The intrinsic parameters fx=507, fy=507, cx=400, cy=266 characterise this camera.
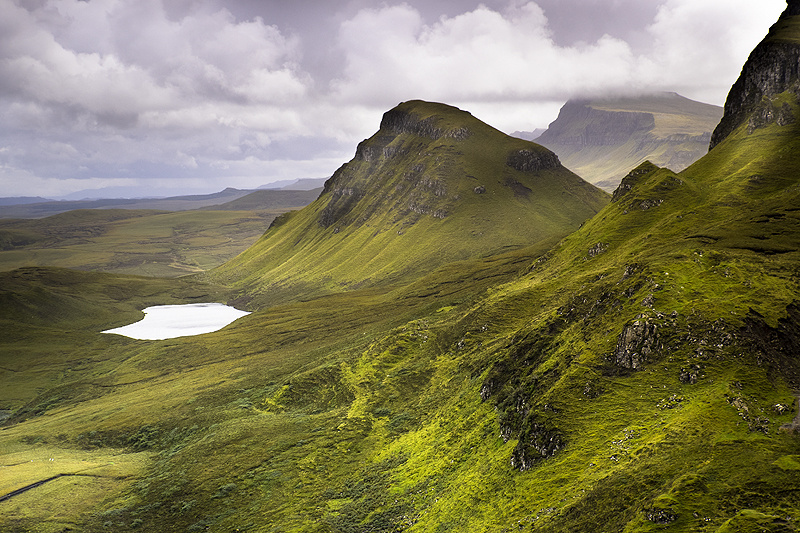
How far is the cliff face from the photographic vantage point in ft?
420

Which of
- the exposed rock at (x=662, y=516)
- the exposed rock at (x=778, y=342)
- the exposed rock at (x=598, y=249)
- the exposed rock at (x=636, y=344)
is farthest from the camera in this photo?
the exposed rock at (x=598, y=249)

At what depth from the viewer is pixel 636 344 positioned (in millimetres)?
60812

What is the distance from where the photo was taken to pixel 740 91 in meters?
143

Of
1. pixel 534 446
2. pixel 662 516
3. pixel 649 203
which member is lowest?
pixel 534 446

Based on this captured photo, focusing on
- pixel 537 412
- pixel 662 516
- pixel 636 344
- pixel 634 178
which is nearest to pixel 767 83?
pixel 634 178

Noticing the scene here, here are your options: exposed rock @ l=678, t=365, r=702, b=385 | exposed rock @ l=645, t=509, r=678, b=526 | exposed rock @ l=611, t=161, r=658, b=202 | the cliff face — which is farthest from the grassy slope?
the cliff face

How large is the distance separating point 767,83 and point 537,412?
417ft

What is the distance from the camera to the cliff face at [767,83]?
128 m

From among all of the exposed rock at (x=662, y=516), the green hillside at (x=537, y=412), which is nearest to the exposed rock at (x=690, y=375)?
the green hillside at (x=537, y=412)

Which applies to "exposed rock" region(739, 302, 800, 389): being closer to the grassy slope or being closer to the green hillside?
the green hillside

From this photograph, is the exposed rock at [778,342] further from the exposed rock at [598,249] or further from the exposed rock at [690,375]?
the exposed rock at [598,249]

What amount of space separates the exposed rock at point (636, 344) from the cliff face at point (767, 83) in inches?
3881

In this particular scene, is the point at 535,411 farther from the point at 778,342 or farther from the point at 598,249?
the point at 598,249

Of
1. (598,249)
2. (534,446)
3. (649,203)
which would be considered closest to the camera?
(534,446)
